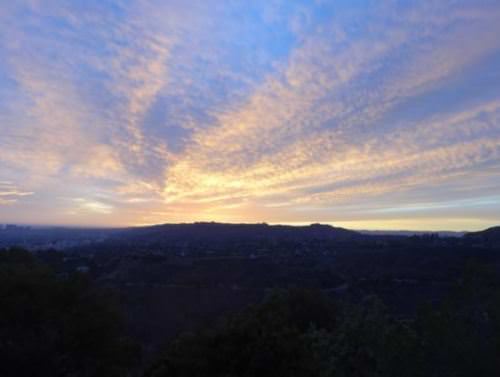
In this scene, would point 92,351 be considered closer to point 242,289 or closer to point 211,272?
point 242,289

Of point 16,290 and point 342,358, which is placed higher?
point 16,290

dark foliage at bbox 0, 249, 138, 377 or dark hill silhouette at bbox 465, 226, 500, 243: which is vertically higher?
dark hill silhouette at bbox 465, 226, 500, 243

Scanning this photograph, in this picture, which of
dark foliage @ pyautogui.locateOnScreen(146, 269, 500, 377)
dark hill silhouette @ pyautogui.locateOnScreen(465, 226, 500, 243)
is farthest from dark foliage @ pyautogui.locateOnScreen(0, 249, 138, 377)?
dark hill silhouette @ pyautogui.locateOnScreen(465, 226, 500, 243)

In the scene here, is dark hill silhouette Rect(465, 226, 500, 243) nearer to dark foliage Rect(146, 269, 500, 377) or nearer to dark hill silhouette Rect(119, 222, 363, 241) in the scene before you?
dark hill silhouette Rect(119, 222, 363, 241)

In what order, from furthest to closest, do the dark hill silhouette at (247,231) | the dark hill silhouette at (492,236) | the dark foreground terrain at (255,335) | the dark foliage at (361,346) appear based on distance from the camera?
1. the dark hill silhouette at (247,231)
2. the dark hill silhouette at (492,236)
3. the dark foreground terrain at (255,335)
4. the dark foliage at (361,346)

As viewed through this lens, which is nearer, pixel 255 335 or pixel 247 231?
pixel 255 335

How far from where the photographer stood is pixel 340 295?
36531 millimetres

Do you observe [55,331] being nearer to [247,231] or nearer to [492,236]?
[492,236]

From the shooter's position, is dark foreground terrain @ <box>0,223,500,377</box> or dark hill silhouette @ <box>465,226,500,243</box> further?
dark hill silhouette @ <box>465,226,500,243</box>

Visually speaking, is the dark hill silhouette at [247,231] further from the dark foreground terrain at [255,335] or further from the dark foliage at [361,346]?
the dark foliage at [361,346]

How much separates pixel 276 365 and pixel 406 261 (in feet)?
143

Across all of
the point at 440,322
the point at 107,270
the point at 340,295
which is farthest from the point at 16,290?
the point at 107,270

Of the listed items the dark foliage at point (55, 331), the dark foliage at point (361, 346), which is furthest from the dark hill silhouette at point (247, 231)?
the dark foliage at point (361, 346)

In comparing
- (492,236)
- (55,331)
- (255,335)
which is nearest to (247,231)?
(492,236)
